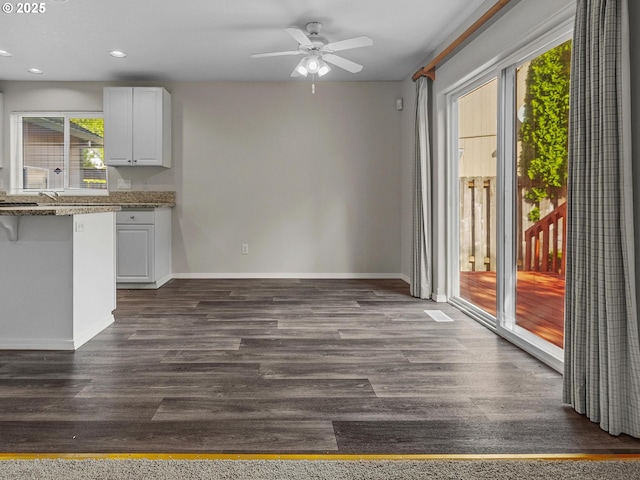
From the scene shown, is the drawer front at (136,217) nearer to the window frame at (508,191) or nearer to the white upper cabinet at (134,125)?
the white upper cabinet at (134,125)

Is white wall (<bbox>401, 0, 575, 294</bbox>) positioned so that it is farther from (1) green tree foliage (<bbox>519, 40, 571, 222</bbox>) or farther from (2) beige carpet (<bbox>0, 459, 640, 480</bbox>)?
(2) beige carpet (<bbox>0, 459, 640, 480</bbox>)

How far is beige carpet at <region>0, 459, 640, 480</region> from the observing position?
1.62 metres

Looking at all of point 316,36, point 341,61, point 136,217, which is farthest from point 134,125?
point 341,61

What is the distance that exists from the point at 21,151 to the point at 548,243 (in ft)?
20.4

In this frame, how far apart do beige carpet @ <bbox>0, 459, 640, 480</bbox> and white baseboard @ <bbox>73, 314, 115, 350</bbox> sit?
1.52 metres

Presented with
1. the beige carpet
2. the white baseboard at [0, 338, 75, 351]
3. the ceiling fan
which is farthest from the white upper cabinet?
the beige carpet

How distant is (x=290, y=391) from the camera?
2.40 metres

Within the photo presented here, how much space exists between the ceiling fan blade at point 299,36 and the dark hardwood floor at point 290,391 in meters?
2.29

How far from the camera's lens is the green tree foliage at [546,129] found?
2824mm

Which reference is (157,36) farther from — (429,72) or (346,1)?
(429,72)

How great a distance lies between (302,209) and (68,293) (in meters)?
3.41

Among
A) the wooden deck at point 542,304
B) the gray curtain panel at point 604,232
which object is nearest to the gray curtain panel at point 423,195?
the wooden deck at point 542,304

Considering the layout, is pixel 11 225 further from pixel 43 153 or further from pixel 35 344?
pixel 43 153

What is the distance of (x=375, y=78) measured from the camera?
19.2ft
